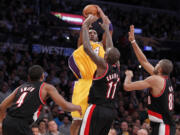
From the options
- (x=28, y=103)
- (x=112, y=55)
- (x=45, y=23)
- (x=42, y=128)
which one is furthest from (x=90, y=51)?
(x=45, y=23)

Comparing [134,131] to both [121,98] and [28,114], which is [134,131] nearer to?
[121,98]

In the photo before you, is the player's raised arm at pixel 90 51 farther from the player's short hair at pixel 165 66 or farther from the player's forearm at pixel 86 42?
the player's short hair at pixel 165 66

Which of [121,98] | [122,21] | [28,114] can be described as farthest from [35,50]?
[28,114]

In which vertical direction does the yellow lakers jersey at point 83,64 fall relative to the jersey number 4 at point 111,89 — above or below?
above

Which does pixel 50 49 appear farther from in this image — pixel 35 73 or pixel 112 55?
pixel 112 55

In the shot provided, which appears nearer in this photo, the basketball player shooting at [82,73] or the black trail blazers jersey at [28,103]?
the black trail blazers jersey at [28,103]

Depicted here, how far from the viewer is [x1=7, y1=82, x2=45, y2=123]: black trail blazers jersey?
176 inches

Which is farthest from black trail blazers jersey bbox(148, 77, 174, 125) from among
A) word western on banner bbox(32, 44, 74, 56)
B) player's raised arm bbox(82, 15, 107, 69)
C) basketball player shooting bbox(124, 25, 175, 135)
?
word western on banner bbox(32, 44, 74, 56)

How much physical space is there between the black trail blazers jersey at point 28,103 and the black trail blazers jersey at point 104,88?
2.37 ft

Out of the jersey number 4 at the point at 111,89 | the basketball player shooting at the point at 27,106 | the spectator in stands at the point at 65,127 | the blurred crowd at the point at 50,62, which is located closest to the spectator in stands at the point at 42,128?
the blurred crowd at the point at 50,62

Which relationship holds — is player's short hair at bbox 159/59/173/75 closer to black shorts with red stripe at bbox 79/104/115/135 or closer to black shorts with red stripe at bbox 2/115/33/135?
black shorts with red stripe at bbox 79/104/115/135

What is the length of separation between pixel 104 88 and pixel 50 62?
24.0 ft

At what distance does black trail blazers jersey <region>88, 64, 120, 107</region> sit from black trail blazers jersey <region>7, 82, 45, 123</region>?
723 mm

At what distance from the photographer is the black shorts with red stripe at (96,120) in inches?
179
